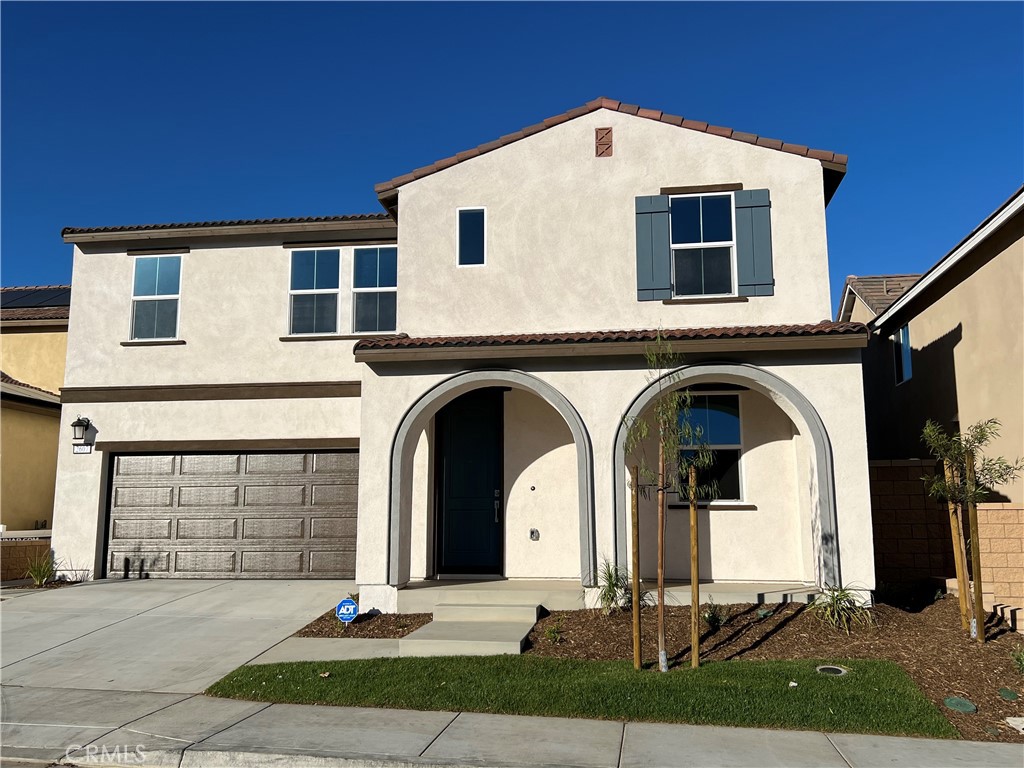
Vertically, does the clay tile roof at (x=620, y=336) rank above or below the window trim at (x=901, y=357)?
below

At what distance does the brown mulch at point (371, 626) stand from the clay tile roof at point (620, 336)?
11.5ft

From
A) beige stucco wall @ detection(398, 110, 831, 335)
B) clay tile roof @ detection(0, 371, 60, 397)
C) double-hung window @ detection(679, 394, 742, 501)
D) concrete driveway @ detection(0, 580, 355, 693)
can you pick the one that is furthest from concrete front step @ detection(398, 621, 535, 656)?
clay tile roof @ detection(0, 371, 60, 397)

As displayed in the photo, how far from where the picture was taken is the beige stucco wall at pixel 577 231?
37.0ft

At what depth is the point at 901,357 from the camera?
15805mm

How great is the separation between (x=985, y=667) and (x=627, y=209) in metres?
7.17

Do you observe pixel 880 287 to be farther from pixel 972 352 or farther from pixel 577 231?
pixel 577 231

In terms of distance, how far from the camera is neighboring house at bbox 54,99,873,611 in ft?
34.6

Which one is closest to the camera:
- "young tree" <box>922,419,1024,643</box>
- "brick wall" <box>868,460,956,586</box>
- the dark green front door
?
"young tree" <box>922,419,1024,643</box>

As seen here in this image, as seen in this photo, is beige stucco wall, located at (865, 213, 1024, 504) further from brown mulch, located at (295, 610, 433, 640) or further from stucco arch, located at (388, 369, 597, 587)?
brown mulch, located at (295, 610, 433, 640)

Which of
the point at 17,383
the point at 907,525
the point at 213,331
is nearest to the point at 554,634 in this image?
the point at 907,525

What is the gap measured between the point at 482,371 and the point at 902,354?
9.37 metres

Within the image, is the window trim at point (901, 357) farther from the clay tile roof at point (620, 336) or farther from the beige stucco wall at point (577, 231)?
the clay tile roof at point (620, 336)

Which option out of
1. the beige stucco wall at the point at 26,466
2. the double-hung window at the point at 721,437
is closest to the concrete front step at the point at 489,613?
the double-hung window at the point at 721,437

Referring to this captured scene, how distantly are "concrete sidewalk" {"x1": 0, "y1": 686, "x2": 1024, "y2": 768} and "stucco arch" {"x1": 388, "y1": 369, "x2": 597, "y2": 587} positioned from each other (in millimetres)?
3440
